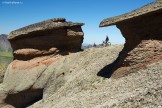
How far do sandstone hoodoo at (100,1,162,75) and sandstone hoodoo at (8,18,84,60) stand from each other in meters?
9.37

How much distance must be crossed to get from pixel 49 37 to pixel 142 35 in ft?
38.1

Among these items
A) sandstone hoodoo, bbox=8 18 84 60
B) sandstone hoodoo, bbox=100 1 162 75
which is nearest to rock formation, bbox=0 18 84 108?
sandstone hoodoo, bbox=8 18 84 60

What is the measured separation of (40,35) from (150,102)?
58.3 ft

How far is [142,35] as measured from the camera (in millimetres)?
18547

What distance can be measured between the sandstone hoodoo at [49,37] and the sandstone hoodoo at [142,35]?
30.7 feet

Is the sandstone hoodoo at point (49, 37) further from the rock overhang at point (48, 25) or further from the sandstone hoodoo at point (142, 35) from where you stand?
the sandstone hoodoo at point (142, 35)

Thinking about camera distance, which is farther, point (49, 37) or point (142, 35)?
point (49, 37)

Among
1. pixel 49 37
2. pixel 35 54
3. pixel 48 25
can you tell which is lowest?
pixel 35 54

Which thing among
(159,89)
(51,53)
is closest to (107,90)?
(159,89)

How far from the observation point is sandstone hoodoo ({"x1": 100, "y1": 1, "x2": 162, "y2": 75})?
17594 millimetres

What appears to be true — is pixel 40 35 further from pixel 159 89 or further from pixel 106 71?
pixel 159 89

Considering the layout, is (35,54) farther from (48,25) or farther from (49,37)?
(48,25)

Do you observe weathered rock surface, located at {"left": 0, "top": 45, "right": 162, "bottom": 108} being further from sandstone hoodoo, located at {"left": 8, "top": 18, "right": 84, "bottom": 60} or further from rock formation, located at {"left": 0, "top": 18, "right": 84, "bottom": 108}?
sandstone hoodoo, located at {"left": 8, "top": 18, "right": 84, "bottom": 60}

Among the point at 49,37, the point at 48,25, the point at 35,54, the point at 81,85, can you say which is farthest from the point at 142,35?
the point at 35,54
